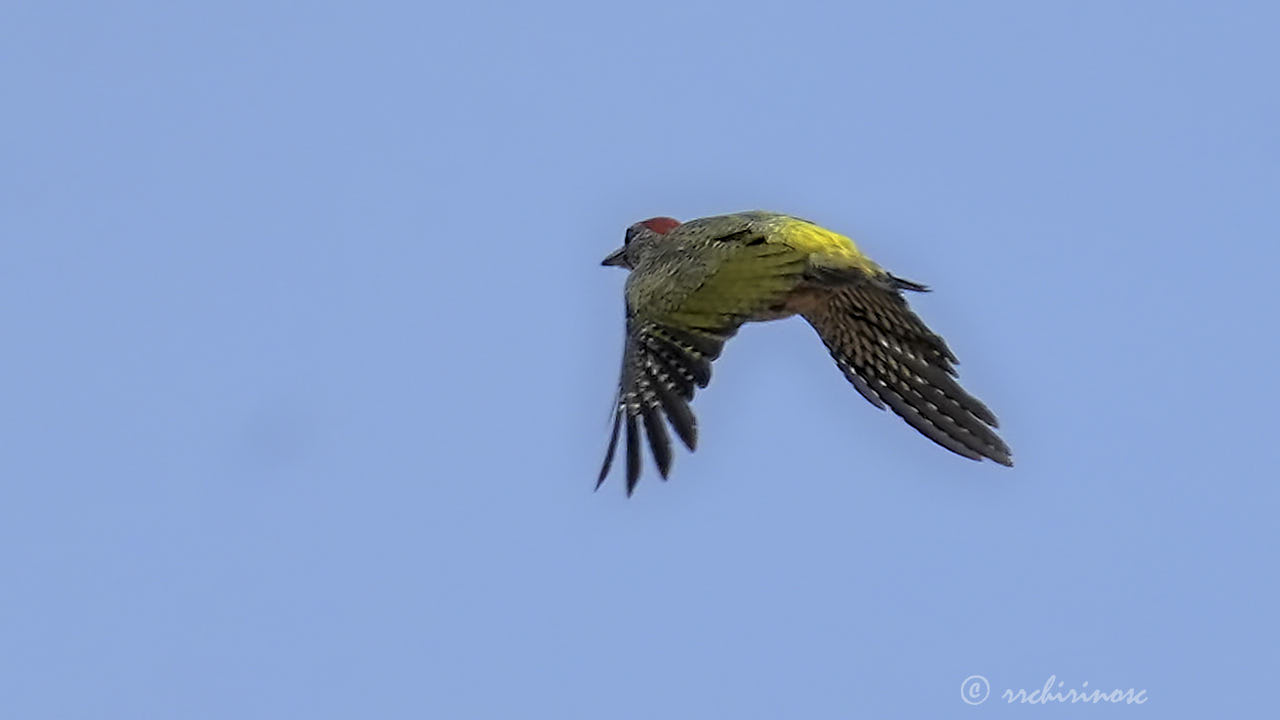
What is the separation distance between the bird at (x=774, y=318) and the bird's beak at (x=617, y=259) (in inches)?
56.8

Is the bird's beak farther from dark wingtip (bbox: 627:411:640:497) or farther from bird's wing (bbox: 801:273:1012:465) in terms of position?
dark wingtip (bbox: 627:411:640:497)

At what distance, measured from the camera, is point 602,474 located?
15.8 m

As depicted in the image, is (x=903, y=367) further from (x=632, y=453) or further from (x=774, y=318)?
(x=632, y=453)

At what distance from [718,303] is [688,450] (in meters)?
1.46

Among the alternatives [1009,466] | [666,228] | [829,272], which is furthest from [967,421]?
[666,228]

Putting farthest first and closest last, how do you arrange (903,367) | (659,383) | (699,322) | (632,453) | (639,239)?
(639,239) → (903,367) → (699,322) → (659,383) → (632,453)

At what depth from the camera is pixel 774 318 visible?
17.4 metres

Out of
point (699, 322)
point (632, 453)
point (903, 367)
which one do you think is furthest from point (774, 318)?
point (632, 453)

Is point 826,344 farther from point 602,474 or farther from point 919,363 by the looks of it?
point 602,474

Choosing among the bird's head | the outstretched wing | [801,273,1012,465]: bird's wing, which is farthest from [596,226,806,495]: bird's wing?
the bird's head

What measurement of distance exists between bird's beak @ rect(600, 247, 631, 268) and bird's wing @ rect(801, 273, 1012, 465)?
7.22ft

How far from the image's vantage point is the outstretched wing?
1595cm

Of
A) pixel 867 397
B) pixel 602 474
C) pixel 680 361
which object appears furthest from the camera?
pixel 867 397

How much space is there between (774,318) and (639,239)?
2.22m
